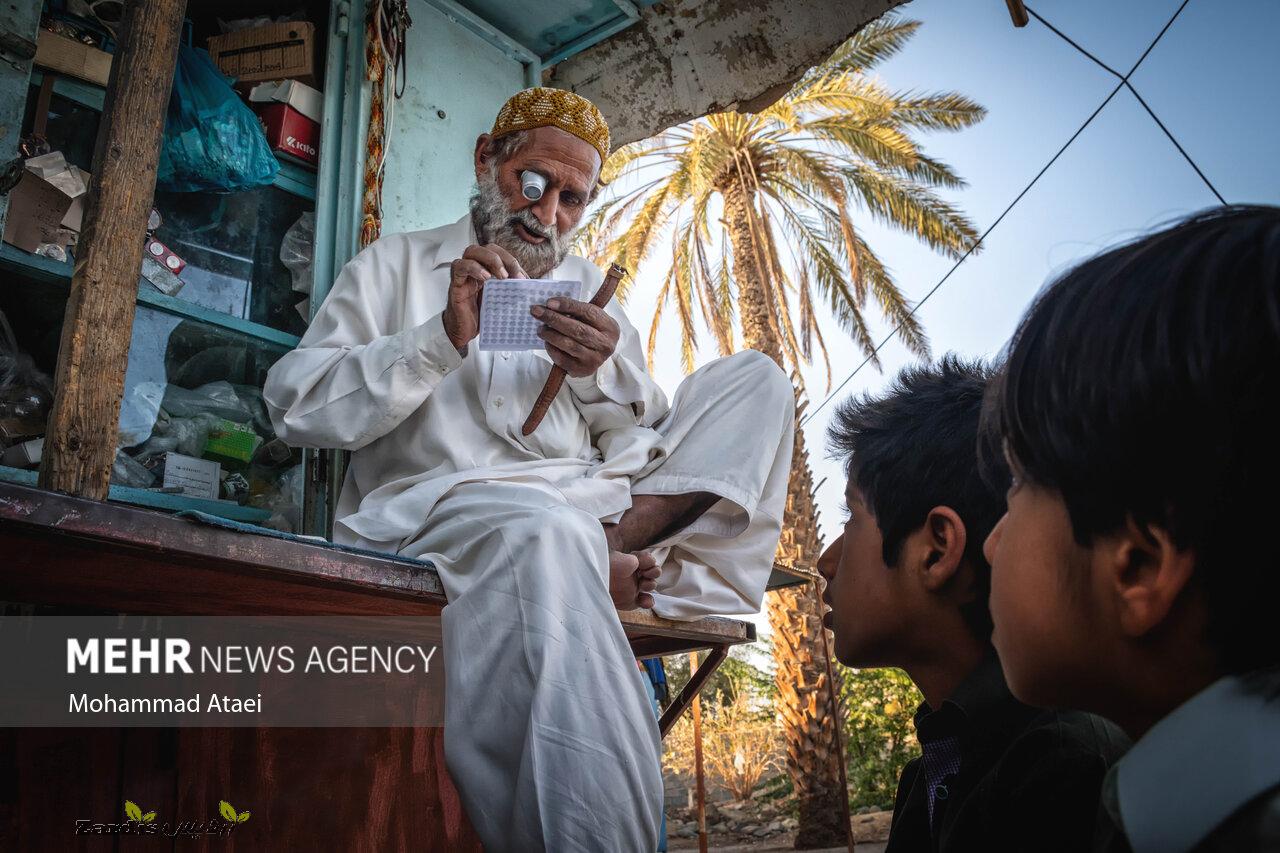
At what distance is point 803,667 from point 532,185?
7.45m

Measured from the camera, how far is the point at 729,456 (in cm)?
256

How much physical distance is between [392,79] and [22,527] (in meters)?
2.53

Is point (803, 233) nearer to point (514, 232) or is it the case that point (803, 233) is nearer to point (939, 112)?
point (939, 112)

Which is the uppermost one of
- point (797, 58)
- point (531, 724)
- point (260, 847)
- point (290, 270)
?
point (797, 58)

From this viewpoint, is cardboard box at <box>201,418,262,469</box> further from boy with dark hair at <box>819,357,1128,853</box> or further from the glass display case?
boy with dark hair at <box>819,357,1128,853</box>

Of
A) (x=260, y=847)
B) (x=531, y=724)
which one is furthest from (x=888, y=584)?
(x=260, y=847)

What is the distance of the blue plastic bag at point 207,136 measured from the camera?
2990 millimetres

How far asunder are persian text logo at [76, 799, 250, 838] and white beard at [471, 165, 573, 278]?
1.67m

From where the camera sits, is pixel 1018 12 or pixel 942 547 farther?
pixel 1018 12

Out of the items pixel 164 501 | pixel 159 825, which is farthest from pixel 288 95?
pixel 159 825

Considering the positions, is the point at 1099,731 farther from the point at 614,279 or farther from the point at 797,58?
the point at 797,58

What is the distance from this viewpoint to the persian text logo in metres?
1.92

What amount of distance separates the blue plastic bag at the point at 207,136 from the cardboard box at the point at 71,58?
0.20 metres

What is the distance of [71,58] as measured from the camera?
2.86 m
